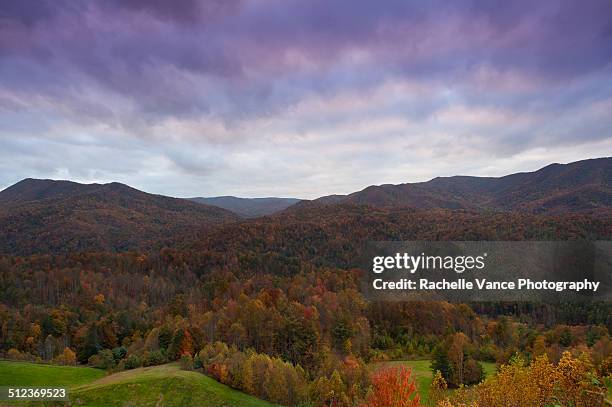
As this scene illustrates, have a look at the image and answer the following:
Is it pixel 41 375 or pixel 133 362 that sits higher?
pixel 41 375

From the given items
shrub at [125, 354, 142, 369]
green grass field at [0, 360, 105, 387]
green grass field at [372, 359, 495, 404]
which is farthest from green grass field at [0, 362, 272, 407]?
green grass field at [372, 359, 495, 404]

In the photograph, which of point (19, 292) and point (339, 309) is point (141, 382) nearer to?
point (339, 309)

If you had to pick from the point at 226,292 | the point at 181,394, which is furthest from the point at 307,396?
the point at 226,292

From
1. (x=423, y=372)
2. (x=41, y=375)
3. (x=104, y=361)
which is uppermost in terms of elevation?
(x=41, y=375)

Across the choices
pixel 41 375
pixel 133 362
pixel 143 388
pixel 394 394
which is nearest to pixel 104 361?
pixel 133 362

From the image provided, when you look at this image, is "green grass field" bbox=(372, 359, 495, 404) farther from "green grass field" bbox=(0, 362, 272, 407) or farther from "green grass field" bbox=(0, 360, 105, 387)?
"green grass field" bbox=(0, 360, 105, 387)

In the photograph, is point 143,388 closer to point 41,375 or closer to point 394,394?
point 41,375

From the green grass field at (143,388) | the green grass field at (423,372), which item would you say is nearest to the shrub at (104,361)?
the green grass field at (143,388)

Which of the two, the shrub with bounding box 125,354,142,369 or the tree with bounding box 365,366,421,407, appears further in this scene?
the shrub with bounding box 125,354,142,369
